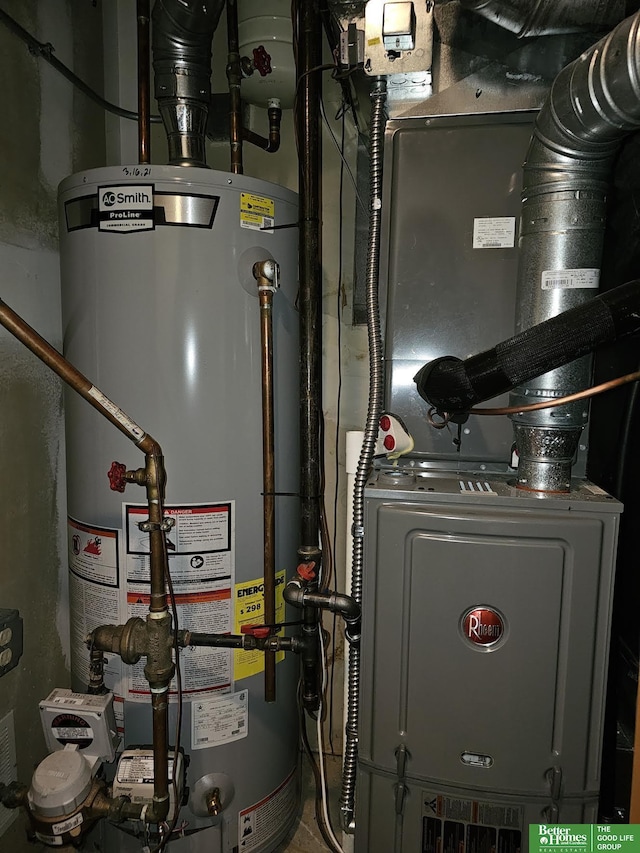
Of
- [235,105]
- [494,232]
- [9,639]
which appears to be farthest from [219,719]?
[235,105]

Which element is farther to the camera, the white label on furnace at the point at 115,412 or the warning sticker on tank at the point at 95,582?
the warning sticker on tank at the point at 95,582

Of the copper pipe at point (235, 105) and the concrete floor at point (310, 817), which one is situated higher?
the copper pipe at point (235, 105)

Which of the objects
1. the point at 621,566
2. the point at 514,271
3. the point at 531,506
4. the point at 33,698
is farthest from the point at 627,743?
the point at 33,698

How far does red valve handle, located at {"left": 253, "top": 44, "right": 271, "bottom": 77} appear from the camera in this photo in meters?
1.53

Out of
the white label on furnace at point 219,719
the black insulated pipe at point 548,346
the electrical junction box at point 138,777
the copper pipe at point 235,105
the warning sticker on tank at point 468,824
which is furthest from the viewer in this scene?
the copper pipe at point 235,105

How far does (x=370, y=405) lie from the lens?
125 cm

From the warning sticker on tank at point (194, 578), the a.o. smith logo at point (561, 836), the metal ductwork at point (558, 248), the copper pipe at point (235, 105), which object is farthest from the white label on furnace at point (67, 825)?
the copper pipe at point (235, 105)

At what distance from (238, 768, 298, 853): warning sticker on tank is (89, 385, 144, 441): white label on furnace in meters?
1.07

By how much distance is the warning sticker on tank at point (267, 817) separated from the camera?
1391mm

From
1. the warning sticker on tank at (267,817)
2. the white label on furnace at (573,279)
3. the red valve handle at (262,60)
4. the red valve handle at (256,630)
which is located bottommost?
the warning sticker on tank at (267,817)

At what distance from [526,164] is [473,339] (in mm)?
399

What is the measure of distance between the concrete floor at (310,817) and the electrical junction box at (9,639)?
1.00m

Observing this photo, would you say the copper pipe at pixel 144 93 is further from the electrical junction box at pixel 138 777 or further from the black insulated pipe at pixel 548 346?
the electrical junction box at pixel 138 777

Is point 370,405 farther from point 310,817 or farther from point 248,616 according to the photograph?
point 310,817
